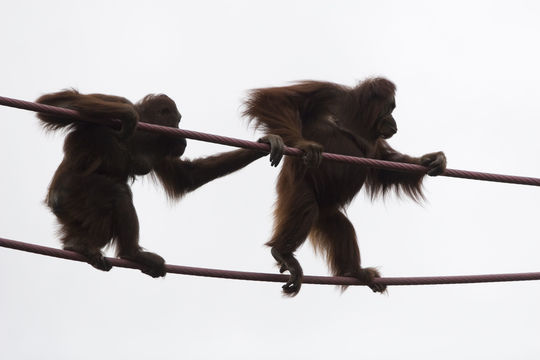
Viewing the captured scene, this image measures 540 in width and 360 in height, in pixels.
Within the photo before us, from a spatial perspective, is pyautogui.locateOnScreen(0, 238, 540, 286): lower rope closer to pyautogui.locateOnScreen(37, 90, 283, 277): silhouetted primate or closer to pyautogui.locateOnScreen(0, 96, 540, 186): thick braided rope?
pyautogui.locateOnScreen(37, 90, 283, 277): silhouetted primate

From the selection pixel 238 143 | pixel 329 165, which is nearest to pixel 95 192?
pixel 238 143

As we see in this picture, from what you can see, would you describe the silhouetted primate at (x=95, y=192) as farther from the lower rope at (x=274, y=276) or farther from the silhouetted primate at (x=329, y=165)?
the silhouetted primate at (x=329, y=165)

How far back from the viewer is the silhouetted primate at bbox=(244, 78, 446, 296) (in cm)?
709

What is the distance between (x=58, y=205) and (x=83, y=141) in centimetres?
44

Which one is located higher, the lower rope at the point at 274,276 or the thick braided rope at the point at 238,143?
the thick braided rope at the point at 238,143

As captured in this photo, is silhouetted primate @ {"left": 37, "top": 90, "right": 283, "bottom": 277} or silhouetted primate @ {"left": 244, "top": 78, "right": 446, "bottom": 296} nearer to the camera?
silhouetted primate @ {"left": 37, "top": 90, "right": 283, "bottom": 277}

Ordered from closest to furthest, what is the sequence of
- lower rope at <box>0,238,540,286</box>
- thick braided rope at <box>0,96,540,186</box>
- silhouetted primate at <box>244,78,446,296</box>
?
thick braided rope at <box>0,96,540,186</box>
lower rope at <box>0,238,540,286</box>
silhouetted primate at <box>244,78,446,296</box>

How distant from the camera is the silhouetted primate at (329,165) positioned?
7.09 meters

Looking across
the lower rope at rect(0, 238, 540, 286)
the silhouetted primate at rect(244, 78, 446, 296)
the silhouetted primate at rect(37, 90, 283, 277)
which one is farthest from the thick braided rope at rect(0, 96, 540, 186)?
the lower rope at rect(0, 238, 540, 286)

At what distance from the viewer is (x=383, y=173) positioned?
8125 millimetres

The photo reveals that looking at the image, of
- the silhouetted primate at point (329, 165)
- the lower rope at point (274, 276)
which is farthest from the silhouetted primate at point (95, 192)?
the silhouetted primate at point (329, 165)

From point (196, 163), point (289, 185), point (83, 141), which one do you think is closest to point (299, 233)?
point (289, 185)

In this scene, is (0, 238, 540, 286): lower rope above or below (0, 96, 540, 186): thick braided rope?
below

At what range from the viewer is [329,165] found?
7375 mm
